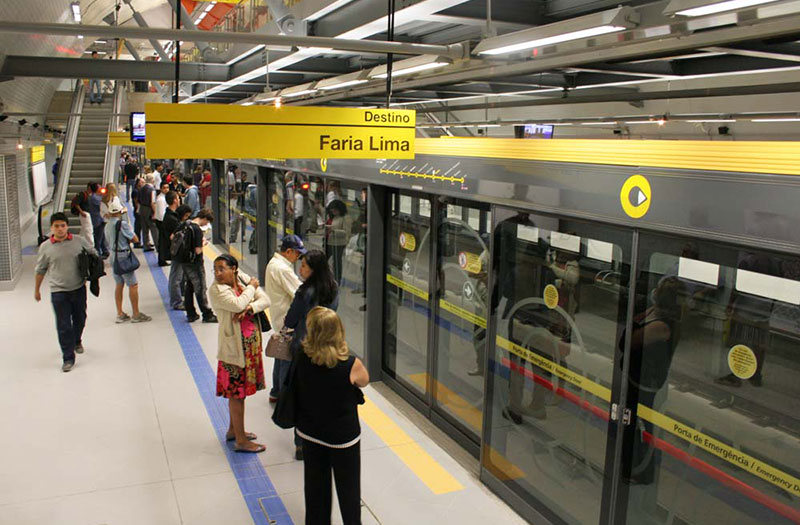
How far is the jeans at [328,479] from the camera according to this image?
401 cm

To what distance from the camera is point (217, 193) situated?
627 inches

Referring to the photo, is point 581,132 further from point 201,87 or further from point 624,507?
point 624,507

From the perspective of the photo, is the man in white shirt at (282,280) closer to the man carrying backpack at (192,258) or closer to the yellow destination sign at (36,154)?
the man carrying backpack at (192,258)

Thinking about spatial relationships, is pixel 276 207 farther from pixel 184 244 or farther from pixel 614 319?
pixel 614 319

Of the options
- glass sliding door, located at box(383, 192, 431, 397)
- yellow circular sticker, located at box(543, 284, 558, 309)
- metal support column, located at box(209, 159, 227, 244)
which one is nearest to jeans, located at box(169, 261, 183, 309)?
glass sliding door, located at box(383, 192, 431, 397)

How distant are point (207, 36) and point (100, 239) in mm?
11386

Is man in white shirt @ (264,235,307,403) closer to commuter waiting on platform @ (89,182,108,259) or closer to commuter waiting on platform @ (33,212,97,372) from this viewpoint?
commuter waiting on platform @ (33,212,97,372)

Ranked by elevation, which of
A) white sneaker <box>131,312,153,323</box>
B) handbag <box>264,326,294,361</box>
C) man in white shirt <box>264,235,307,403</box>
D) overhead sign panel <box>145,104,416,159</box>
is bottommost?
white sneaker <box>131,312,153,323</box>

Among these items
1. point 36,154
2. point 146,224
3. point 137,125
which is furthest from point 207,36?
point 36,154

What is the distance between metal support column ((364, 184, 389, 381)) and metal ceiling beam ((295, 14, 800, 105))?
2078 mm

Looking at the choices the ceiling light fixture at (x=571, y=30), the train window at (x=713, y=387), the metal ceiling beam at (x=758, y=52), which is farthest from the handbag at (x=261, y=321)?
the metal ceiling beam at (x=758, y=52)

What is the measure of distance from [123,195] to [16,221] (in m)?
16.5

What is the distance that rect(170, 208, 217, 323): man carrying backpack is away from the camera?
9234mm

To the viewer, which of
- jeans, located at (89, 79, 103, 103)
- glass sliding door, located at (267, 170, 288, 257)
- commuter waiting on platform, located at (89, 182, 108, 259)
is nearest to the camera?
glass sliding door, located at (267, 170, 288, 257)
